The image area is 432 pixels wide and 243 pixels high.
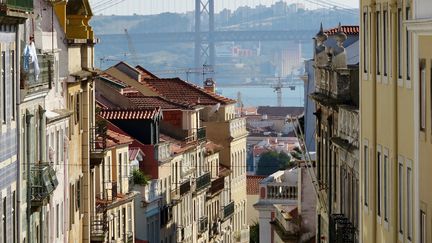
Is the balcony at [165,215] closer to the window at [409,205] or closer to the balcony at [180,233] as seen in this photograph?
the balcony at [180,233]

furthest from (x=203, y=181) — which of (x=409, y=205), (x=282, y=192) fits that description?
(x=409, y=205)

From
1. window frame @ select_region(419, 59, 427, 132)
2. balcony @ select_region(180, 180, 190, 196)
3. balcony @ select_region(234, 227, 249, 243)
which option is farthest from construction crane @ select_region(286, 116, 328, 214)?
balcony @ select_region(234, 227, 249, 243)

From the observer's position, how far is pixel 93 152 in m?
50.0

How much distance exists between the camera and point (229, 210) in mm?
87812

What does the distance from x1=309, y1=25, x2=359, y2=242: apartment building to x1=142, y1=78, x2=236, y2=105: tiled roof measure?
126 feet

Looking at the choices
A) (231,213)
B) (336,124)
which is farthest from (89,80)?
(231,213)

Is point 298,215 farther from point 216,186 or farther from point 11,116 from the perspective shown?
point 216,186

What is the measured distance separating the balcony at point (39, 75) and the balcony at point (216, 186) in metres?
42.0

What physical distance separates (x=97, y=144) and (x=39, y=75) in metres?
14.8

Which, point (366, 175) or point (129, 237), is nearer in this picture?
point (366, 175)

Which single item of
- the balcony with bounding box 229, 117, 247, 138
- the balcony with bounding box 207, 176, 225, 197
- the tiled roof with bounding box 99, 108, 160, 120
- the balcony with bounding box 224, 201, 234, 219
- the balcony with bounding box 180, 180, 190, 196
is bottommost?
the balcony with bounding box 224, 201, 234, 219

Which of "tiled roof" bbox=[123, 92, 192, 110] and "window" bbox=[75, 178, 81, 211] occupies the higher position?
"tiled roof" bbox=[123, 92, 192, 110]

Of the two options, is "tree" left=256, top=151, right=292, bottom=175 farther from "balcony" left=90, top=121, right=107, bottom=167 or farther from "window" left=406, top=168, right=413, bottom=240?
"window" left=406, top=168, right=413, bottom=240

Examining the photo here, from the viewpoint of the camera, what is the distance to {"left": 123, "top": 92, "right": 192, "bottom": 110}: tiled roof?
72625 mm
